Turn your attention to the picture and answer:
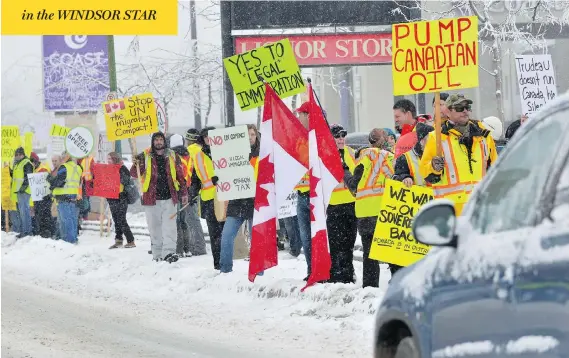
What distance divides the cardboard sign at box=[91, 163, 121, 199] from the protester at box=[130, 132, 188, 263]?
14.0 ft

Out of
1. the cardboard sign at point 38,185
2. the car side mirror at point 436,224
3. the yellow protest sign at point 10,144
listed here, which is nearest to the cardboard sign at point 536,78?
the car side mirror at point 436,224

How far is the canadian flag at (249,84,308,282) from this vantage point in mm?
12039

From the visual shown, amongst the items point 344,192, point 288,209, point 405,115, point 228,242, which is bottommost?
point 228,242

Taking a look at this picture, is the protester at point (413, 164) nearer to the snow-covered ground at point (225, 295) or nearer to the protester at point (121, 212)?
the snow-covered ground at point (225, 295)

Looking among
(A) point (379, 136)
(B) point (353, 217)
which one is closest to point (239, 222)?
(B) point (353, 217)

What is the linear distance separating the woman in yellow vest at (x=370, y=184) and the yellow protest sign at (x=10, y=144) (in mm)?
15132

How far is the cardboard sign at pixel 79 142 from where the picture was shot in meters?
22.4

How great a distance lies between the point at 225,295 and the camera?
498 inches

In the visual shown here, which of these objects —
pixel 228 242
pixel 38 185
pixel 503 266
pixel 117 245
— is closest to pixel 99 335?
pixel 228 242

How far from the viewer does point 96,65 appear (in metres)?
49.8

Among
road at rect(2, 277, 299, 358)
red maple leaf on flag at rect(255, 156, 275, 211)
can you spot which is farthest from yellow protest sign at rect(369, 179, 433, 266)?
red maple leaf on flag at rect(255, 156, 275, 211)

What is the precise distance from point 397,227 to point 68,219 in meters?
12.2

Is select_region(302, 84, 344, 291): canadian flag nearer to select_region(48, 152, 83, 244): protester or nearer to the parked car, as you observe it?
the parked car

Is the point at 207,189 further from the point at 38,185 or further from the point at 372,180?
the point at 38,185
